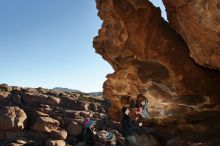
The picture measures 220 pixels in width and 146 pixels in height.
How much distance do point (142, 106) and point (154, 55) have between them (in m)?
4.69

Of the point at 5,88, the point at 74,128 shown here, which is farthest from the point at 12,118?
the point at 5,88

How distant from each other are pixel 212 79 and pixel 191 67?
4.57 feet

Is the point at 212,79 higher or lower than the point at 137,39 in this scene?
lower

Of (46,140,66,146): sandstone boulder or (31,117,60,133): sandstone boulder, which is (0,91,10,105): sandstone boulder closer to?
(31,117,60,133): sandstone boulder

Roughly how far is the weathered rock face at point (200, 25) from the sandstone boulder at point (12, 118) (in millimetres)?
35668

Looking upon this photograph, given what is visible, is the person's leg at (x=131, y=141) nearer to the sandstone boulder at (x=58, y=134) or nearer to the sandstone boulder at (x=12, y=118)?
the sandstone boulder at (x=58, y=134)

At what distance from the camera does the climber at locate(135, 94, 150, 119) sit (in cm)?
1941

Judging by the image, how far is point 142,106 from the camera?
1975 cm

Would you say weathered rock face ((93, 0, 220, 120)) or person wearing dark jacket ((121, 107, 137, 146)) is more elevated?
weathered rock face ((93, 0, 220, 120))

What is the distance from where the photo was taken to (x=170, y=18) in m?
15.9

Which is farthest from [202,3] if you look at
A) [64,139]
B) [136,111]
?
[64,139]

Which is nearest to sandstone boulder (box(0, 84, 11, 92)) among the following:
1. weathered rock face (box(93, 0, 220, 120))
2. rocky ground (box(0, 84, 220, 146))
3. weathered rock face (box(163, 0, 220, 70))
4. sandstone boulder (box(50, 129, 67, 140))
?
rocky ground (box(0, 84, 220, 146))

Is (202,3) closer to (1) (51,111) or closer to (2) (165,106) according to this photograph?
(2) (165,106)

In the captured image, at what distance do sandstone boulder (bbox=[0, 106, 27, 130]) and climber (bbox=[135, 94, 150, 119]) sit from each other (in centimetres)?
2982
